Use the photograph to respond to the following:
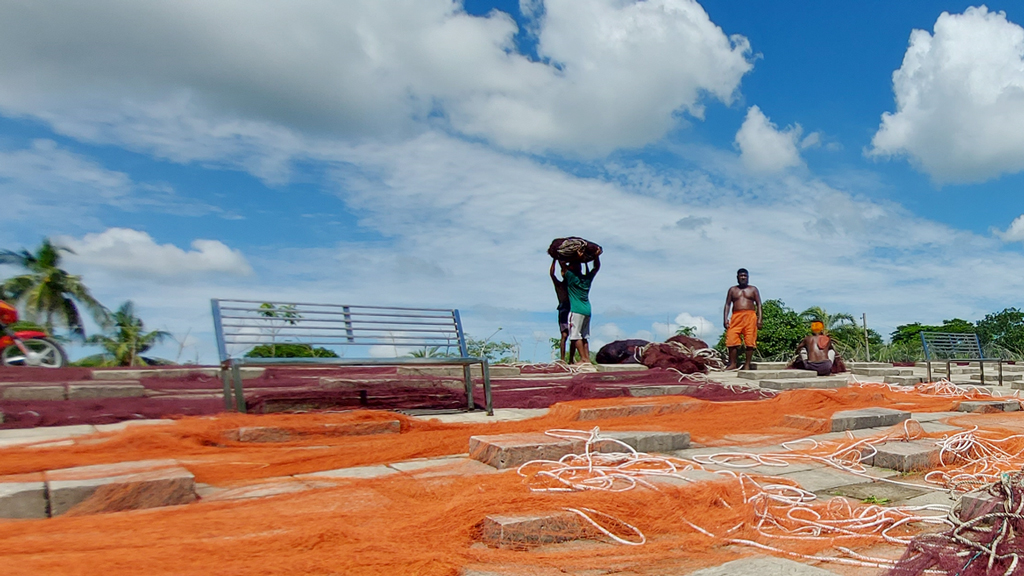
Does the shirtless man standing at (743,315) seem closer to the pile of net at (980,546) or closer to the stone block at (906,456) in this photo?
the stone block at (906,456)

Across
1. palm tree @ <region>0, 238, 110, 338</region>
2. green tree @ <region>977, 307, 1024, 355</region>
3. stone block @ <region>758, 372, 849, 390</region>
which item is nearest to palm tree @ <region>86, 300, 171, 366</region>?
palm tree @ <region>0, 238, 110, 338</region>

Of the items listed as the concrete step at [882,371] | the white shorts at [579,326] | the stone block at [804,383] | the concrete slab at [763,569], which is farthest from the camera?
the concrete step at [882,371]

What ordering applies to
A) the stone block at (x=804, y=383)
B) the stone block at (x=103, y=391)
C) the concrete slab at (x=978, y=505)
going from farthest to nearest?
the stone block at (x=804, y=383), the stone block at (x=103, y=391), the concrete slab at (x=978, y=505)

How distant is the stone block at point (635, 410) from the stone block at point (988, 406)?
3.13 metres

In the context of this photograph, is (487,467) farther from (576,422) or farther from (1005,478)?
(1005,478)

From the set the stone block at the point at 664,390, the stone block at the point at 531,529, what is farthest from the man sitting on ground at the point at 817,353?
the stone block at the point at 531,529

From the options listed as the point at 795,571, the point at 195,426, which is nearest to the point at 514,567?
the point at 795,571

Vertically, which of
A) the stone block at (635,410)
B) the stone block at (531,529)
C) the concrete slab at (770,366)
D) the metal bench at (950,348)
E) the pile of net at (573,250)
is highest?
the pile of net at (573,250)

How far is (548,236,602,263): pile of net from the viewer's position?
41.0ft

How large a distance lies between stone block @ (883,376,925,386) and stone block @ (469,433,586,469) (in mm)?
10403

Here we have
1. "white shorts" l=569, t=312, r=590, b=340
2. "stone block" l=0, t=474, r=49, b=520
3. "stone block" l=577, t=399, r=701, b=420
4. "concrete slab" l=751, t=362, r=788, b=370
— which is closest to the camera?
"stone block" l=0, t=474, r=49, b=520

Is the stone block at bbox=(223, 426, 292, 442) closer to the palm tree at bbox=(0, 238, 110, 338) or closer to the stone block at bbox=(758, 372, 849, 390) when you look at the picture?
the stone block at bbox=(758, 372, 849, 390)

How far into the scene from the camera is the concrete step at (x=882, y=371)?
541 inches

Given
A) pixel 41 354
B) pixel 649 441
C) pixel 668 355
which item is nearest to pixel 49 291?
pixel 41 354
